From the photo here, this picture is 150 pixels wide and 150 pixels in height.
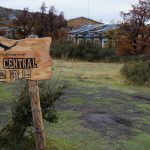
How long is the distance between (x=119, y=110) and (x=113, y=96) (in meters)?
1.60

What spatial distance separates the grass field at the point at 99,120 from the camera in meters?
6.77

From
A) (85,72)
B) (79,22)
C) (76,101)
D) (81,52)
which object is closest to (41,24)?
(81,52)

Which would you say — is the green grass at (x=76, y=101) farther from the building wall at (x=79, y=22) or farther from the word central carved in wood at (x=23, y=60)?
the building wall at (x=79, y=22)

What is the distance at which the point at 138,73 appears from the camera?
48.5 ft

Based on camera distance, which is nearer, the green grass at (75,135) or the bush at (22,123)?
the bush at (22,123)

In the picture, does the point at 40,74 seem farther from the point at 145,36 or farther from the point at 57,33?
the point at 57,33

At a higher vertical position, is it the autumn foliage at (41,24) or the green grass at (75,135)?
the autumn foliage at (41,24)

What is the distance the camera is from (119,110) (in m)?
9.41

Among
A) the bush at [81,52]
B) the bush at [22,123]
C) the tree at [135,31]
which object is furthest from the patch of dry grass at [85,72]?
the tree at [135,31]

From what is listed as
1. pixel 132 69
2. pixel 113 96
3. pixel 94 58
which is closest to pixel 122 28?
pixel 94 58

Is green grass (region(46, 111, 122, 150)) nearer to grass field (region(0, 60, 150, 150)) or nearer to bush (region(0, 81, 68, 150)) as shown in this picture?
grass field (region(0, 60, 150, 150))

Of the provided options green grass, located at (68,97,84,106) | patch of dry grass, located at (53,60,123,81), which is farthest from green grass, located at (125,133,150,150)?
patch of dry grass, located at (53,60,123,81)

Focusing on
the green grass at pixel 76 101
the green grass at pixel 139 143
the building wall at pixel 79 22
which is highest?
the building wall at pixel 79 22

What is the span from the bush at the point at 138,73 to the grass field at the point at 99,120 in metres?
2.52
